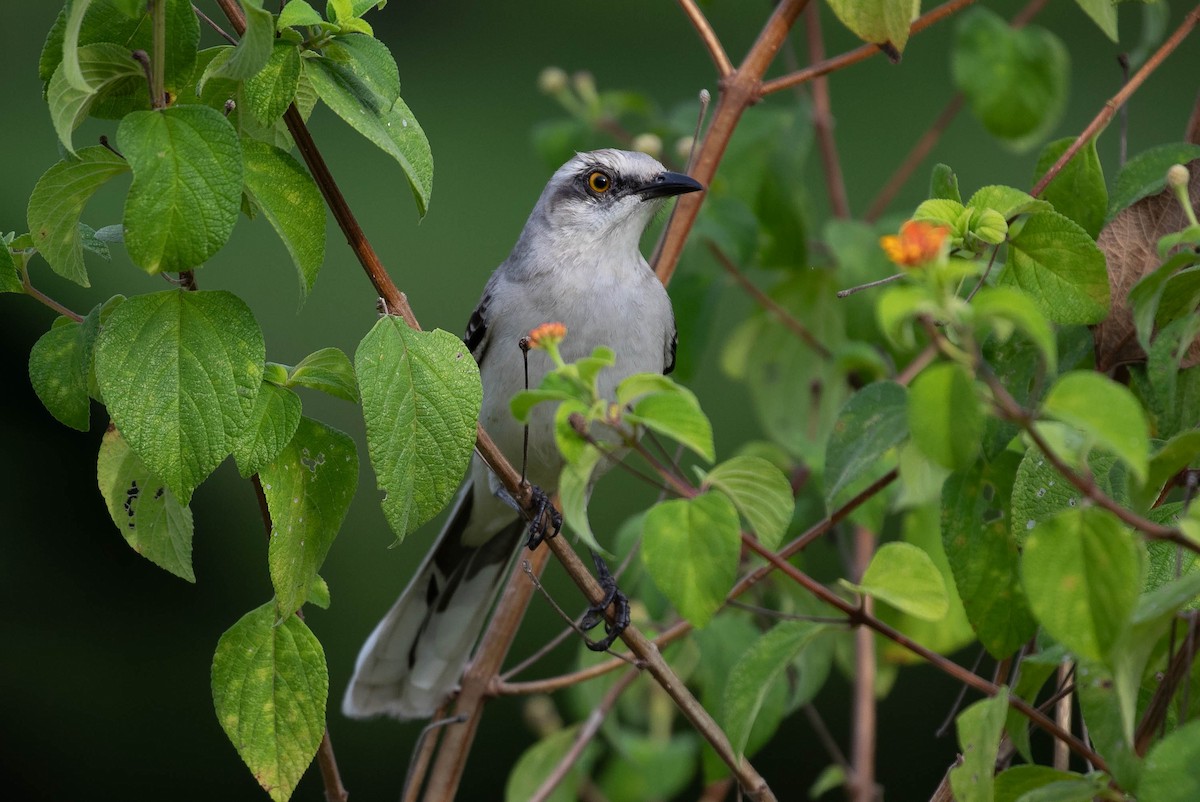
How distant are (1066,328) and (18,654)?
22.5 feet

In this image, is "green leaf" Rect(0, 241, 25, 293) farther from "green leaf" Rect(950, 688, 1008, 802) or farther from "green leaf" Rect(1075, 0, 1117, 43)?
"green leaf" Rect(1075, 0, 1117, 43)

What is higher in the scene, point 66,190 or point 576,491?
point 66,190

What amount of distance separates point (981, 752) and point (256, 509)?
5941 millimetres

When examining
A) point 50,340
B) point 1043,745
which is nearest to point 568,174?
point 50,340

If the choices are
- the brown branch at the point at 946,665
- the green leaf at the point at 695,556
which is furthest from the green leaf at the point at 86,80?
the brown branch at the point at 946,665

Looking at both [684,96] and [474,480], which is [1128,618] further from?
[684,96]

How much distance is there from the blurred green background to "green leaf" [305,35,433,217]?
191 inches

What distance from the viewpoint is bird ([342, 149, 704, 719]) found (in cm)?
376

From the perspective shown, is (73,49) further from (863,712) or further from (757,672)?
(863,712)

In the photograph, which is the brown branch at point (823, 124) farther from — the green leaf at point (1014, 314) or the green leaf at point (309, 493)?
the green leaf at point (1014, 314)

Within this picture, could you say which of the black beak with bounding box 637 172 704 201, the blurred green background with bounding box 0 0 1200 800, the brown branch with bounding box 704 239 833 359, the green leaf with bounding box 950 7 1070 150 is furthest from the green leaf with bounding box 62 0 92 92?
the blurred green background with bounding box 0 0 1200 800

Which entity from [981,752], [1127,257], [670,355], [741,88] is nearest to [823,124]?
[670,355]

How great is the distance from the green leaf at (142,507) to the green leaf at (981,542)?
1.32 metres

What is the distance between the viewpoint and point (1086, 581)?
1.53 m
